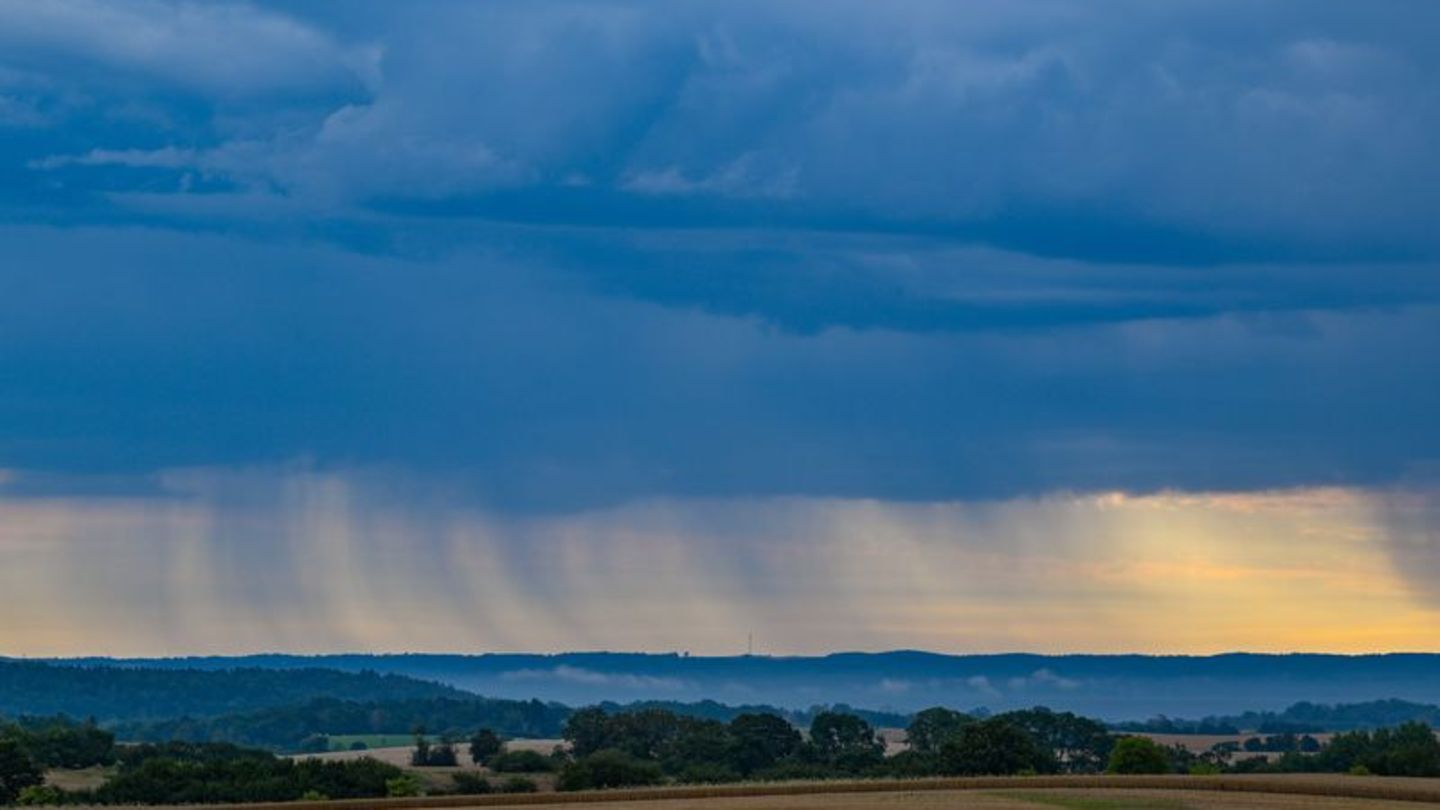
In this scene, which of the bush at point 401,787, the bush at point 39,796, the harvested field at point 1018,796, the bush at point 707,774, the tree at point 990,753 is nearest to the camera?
the harvested field at point 1018,796

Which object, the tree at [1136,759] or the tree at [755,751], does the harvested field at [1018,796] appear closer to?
the tree at [1136,759]

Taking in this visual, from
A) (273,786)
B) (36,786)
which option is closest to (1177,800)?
(273,786)

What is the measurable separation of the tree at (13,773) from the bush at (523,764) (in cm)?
4059

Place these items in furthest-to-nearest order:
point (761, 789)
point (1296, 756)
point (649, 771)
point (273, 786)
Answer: point (1296, 756), point (649, 771), point (273, 786), point (761, 789)

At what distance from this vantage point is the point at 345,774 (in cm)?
13125

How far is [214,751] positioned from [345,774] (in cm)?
6809

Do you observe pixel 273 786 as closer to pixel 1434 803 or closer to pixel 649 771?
pixel 649 771

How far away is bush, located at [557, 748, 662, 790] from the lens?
139500 mm

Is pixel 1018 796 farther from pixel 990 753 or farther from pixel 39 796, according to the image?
pixel 39 796

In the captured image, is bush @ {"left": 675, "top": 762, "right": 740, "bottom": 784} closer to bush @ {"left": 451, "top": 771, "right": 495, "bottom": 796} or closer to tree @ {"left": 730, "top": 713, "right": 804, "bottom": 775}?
tree @ {"left": 730, "top": 713, "right": 804, "bottom": 775}

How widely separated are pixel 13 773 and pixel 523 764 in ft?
161

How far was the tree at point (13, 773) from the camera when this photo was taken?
450 ft

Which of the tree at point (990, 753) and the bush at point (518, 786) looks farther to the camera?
the bush at point (518, 786)

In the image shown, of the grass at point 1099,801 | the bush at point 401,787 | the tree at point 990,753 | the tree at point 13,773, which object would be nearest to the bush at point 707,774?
the tree at point 990,753
